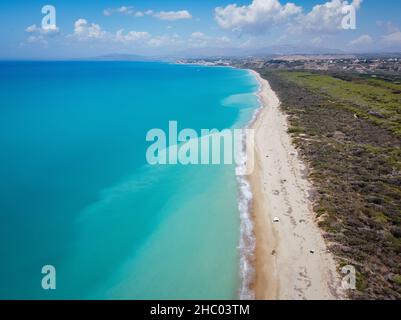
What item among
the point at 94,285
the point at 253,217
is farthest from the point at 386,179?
the point at 94,285

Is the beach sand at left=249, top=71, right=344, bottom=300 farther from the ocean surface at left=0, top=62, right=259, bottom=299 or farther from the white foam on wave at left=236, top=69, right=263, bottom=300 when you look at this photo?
the ocean surface at left=0, top=62, right=259, bottom=299

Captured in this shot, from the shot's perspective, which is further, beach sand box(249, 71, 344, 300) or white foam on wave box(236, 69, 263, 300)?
white foam on wave box(236, 69, 263, 300)

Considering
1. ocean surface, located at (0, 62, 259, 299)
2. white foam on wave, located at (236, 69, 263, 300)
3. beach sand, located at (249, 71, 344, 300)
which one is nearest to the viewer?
beach sand, located at (249, 71, 344, 300)

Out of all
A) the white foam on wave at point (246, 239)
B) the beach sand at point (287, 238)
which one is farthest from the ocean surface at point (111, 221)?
the beach sand at point (287, 238)

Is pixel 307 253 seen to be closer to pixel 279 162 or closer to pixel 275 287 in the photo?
pixel 275 287

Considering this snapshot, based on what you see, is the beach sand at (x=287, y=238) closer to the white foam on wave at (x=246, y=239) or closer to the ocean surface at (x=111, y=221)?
the white foam on wave at (x=246, y=239)

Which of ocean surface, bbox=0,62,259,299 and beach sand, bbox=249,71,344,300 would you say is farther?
ocean surface, bbox=0,62,259,299

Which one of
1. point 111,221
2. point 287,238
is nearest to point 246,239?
point 287,238

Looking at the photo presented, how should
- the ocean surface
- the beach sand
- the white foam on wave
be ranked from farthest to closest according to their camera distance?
the ocean surface < the white foam on wave < the beach sand

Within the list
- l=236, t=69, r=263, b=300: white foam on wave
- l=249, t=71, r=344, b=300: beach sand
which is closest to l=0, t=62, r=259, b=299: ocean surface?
l=236, t=69, r=263, b=300: white foam on wave
